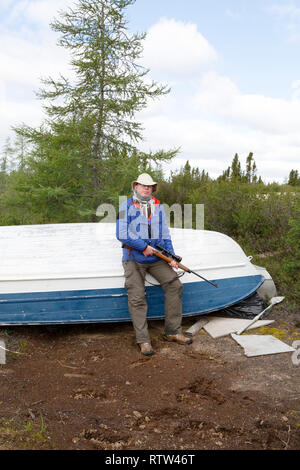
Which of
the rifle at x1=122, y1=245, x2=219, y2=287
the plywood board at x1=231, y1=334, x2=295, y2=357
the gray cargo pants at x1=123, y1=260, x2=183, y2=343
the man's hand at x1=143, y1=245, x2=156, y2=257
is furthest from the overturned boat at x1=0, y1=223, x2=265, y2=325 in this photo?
the plywood board at x1=231, y1=334, x2=295, y2=357

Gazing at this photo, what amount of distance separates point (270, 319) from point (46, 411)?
3.66m

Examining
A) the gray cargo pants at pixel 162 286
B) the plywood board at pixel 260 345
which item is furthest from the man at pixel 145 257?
the plywood board at pixel 260 345

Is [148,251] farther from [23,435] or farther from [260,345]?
[23,435]

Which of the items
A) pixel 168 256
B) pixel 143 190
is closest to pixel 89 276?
pixel 168 256

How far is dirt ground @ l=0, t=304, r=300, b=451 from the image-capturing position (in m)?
3.01

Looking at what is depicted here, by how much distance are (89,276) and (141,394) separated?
185cm

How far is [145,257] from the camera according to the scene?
4977 millimetres

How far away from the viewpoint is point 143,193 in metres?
5.07

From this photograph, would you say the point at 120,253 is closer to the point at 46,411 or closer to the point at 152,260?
the point at 152,260

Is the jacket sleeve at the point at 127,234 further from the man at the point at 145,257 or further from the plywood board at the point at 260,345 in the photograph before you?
the plywood board at the point at 260,345

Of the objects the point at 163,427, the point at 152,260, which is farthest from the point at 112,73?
the point at 163,427
